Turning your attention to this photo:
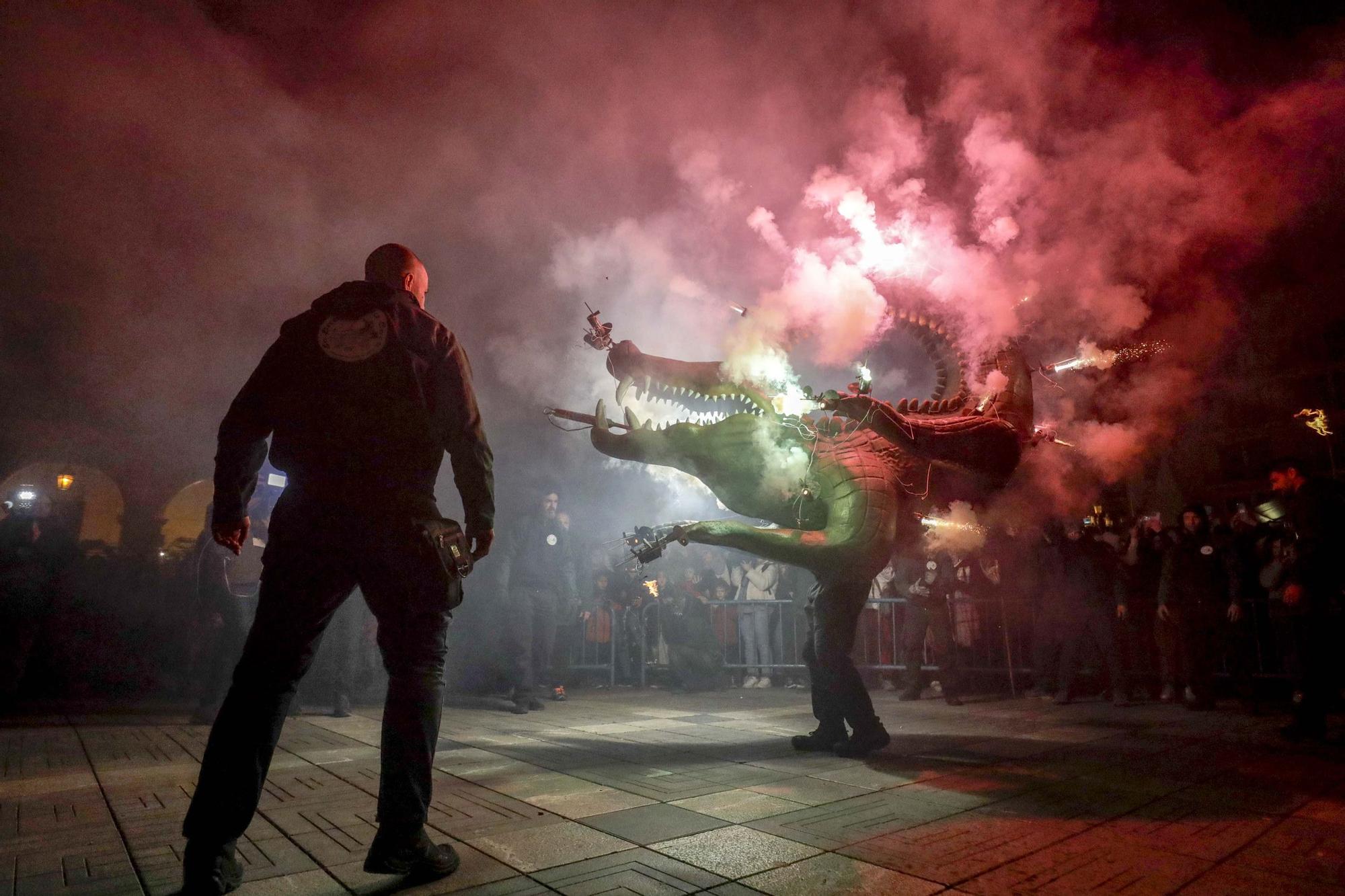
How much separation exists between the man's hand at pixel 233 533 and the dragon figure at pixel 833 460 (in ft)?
8.60

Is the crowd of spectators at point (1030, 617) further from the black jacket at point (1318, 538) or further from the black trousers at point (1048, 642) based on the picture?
the black jacket at point (1318, 538)

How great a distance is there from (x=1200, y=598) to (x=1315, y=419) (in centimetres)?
1245

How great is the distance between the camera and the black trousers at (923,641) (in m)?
8.59

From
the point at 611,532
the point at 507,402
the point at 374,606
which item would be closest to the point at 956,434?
the point at 374,606

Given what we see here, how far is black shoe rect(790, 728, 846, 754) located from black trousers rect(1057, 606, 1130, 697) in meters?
4.80

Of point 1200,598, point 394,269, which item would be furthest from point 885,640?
point 394,269

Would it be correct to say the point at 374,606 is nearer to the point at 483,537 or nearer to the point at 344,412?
the point at 483,537

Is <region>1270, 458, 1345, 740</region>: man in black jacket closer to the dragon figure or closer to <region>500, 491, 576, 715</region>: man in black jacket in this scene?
the dragon figure

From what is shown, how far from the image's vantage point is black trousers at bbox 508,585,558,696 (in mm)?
7613

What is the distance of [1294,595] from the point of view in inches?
213

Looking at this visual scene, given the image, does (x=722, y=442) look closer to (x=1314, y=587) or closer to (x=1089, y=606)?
(x=1314, y=587)

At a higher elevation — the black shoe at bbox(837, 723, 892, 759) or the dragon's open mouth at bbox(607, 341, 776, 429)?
the dragon's open mouth at bbox(607, 341, 776, 429)

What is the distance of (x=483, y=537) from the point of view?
2711 millimetres

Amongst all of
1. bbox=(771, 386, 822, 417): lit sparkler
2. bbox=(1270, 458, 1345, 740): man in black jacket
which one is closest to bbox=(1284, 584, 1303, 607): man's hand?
bbox=(1270, 458, 1345, 740): man in black jacket
